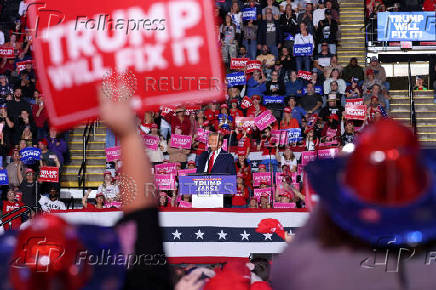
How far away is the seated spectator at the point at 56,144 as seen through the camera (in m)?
12.9

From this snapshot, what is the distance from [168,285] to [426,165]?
1.70ft

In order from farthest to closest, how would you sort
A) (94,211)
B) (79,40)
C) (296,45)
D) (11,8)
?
1. (11,8)
2. (296,45)
3. (94,211)
4. (79,40)

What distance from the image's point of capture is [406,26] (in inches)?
640

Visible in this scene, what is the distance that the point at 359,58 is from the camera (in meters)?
16.9

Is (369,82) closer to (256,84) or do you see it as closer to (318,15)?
(256,84)

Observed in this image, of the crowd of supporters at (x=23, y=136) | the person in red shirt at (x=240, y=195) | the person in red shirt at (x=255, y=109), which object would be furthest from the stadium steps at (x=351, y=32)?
the crowd of supporters at (x=23, y=136)

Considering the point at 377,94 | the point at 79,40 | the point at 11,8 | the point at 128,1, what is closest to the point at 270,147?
the point at 377,94

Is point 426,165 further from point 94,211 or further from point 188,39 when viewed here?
point 94,211

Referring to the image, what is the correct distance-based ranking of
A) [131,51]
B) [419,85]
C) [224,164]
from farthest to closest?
[419,85] < [224,164] < [131,51]

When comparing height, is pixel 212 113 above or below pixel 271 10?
below

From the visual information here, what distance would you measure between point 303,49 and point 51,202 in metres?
6.69

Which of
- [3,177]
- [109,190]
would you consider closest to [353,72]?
[109,190]

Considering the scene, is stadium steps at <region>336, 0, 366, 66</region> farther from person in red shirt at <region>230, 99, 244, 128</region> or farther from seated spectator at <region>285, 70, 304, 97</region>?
person in red shirt at <region>230, 99, 244, 128</region>

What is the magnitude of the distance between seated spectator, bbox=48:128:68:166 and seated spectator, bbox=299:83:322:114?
4533mm
